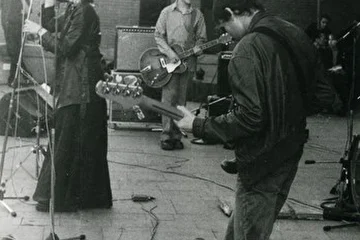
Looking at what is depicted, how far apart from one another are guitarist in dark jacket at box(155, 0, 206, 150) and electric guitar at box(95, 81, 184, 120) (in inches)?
231

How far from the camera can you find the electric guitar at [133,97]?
439 cm

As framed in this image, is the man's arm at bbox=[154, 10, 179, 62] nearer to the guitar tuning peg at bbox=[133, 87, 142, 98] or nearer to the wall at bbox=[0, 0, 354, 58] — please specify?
the guitar tuning peg at bbox=[133, 87, 142, 98]

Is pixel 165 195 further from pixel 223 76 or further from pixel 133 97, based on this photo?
pixel 223 76

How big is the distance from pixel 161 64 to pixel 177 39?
1.47 ft

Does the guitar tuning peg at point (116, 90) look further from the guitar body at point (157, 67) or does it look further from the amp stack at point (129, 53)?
the amp stack at point (129, 53)

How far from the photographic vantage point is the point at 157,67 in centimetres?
1069

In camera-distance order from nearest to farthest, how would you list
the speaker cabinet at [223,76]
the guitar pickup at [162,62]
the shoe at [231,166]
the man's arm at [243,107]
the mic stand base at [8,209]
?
the man's arm at [243,107] → the shoe at [231,166] → the mic stand base at [8,209] → the guitar pickup at [162,62] → the speaker cabinet at [223,76]

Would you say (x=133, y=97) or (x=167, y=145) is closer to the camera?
(x=133, y=97)

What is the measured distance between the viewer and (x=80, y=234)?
6.33m

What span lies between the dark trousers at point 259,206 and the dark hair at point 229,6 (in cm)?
94

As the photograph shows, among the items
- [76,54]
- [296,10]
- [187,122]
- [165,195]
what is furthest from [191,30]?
[296,10]

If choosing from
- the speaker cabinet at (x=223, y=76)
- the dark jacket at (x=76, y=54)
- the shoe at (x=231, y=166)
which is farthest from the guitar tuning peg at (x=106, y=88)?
the speaker cabinet at (x=223, y=76)

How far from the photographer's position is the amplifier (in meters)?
11.6

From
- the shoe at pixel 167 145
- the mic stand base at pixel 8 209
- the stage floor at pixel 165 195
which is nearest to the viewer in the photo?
the stage floor at pixel 165 195
